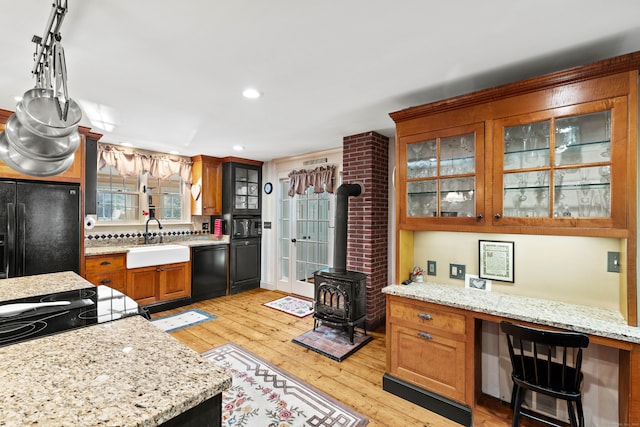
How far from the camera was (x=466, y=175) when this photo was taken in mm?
2252

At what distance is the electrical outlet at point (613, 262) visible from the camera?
192 centimetres

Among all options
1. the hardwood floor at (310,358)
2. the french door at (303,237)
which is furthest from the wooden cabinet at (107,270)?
the french door at (303,237)

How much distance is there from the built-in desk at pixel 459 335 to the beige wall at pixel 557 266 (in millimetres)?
87

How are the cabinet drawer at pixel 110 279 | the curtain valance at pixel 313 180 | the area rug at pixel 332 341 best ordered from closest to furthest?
the area rug at pixel 332 341
the cabinet drawer at pixel 110 279
the curtain valance at pixel 313 180

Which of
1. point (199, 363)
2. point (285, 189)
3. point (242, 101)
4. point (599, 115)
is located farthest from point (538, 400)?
point (285, 189)

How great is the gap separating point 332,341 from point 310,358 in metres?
0.43

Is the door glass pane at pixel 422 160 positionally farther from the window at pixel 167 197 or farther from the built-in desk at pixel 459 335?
the window at pixel 167 197

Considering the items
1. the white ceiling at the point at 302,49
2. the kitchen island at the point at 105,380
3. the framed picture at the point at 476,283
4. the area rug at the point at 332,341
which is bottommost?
the area rug at the point at 332,341

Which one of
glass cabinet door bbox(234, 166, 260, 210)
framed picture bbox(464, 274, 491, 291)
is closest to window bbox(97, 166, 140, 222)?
glass cabinet door bbox(234, 166, 260, 210)

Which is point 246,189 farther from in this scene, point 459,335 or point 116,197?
point 459,335

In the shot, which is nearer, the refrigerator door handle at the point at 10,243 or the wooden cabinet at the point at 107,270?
the refrigerator door handle at the point at 10,243

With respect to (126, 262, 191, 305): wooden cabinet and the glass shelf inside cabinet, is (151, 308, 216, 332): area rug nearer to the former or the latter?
(126, 262, 191, 305): wooden cabinet

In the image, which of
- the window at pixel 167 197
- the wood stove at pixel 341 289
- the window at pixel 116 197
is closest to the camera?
the wood stove at pixel 341 289

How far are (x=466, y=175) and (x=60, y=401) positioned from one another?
249cm
